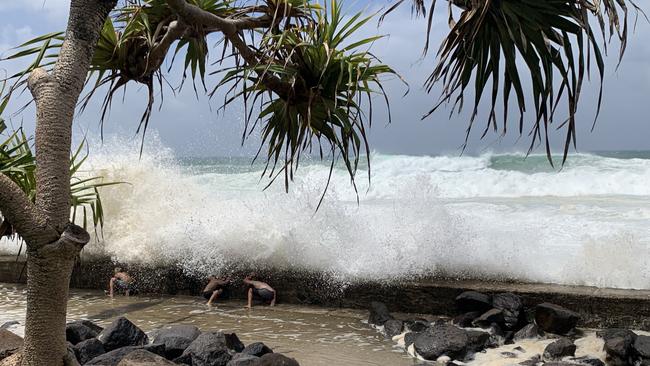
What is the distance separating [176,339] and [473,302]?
2.42 metres

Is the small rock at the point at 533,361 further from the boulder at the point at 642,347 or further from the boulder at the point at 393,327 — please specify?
the boulder at the point at 393,327

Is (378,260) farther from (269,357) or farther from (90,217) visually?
(90,217)

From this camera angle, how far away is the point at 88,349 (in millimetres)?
4383

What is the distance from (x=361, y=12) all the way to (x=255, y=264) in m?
Answer: 3.58

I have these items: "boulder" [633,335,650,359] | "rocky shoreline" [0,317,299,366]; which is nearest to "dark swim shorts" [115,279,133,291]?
"rocky shoreline" [0,317,299,366]

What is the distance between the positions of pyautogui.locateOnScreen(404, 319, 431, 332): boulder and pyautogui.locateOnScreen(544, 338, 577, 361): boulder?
103 centimetres

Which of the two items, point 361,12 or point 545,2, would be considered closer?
point 545,2

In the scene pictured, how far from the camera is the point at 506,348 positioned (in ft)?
16.1

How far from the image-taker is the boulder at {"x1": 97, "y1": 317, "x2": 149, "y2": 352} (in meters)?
4.67

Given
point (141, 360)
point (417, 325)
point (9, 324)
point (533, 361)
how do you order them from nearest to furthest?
1. point (141, 360)
2. point (533, 361)
3. point (417, 325)
4. point (9, 324)

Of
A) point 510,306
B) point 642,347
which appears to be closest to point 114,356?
point 510,306

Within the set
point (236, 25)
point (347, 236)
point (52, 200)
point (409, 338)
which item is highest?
point (236, 25)

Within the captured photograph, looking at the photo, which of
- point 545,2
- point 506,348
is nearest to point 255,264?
point 506,348

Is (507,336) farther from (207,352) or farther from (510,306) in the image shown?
(207,352)
